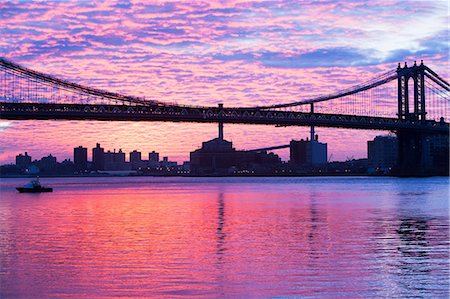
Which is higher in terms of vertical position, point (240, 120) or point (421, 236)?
point (240, 120)

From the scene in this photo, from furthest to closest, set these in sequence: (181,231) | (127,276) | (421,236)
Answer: (181,231), (421,236), (127,276)

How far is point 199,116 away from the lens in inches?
3199

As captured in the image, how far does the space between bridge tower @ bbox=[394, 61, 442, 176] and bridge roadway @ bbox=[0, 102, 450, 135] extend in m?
1.68

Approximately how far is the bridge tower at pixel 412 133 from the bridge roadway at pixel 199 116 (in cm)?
168

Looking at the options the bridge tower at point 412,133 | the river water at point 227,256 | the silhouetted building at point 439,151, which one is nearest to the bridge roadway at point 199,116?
the bridge tower at point 412,133

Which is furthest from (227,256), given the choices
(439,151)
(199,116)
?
(439,151)

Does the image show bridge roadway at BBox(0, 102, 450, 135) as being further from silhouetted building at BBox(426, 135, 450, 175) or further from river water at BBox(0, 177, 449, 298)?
silhouetted building at BBox(426, 135, 450, 175)

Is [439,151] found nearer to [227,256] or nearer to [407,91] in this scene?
[407,91]

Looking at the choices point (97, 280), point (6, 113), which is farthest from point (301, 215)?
point (6, 113)

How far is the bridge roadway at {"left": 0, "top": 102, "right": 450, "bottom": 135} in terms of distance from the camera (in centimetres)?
6950

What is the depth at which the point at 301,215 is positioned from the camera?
35.8 m

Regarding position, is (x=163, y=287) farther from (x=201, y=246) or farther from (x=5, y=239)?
(x=5, y=239)

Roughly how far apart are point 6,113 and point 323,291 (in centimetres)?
5585

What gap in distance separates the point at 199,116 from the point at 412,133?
29.6m
